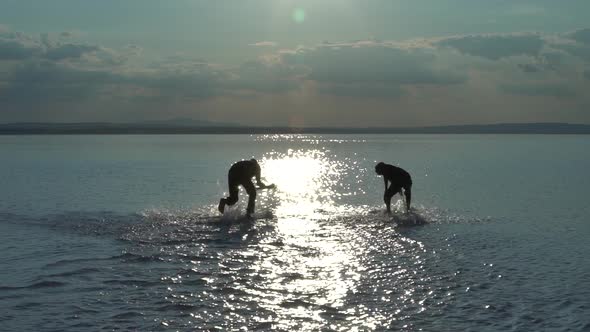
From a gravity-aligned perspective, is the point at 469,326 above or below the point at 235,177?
below

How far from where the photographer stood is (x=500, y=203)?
25938mm

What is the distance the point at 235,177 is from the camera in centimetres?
1969

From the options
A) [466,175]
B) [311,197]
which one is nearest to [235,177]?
[311,197]

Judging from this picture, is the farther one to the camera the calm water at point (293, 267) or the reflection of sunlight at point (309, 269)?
the reflection of sunlight at point (309, 269)

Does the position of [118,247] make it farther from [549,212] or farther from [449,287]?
[549,212]

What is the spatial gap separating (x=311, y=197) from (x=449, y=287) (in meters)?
17.9

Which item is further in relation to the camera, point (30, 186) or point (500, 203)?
point (30, 186)

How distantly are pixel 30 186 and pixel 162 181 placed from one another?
756 centimetres

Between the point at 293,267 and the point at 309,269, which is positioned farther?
the point at 293,267

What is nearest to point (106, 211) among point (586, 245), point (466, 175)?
point (586, 245)

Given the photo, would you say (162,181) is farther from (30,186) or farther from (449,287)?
(449,287)

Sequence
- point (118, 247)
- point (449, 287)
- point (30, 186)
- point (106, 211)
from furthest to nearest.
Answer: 1. point (30, 186)
2. point (106, 211)
3. point (118, 247)
4. point (449, 287)

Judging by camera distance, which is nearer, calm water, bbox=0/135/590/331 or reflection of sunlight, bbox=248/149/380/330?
calm water, bbox=0/135/590/331

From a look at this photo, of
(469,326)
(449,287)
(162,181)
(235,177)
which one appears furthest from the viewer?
(162,181)
